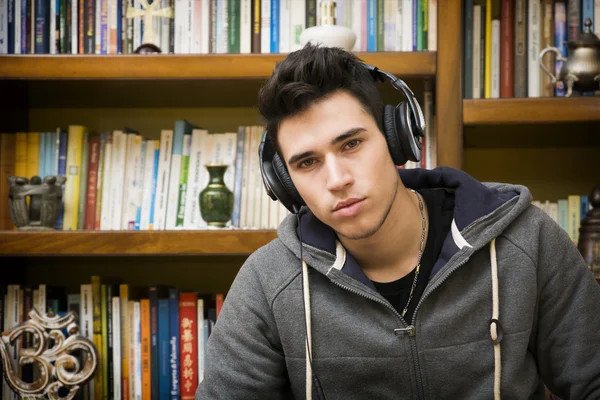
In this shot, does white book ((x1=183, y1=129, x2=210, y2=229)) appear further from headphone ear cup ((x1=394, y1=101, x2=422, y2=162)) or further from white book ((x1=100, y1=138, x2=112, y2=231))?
headphone ear cup ((x1=394, y1=101, x2=422, y2=162))

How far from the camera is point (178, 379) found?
75.5 inches

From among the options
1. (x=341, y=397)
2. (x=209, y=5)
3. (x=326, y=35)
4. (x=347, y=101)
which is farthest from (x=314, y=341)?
(x=209, y=5)

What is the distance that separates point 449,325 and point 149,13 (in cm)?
120

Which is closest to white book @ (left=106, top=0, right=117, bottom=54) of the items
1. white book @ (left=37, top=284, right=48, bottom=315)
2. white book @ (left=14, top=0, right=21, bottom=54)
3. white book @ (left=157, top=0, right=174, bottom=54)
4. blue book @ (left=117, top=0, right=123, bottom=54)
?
blue book @ (left=117, top=0, right=123, bottom=54)

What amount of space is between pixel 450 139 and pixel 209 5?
2.48 feet

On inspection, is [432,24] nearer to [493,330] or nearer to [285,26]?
[285,26]

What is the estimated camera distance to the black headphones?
50.4 inches

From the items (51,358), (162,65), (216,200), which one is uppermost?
(162,65)

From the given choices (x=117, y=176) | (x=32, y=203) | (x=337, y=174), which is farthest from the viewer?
(x=117, y=176)

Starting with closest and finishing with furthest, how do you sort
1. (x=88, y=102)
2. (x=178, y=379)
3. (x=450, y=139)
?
(x=450, y=139)
(x=178, y=379)
(x=88, y=102)

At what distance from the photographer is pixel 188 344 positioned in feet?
6.36

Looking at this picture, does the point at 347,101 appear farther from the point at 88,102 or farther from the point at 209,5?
the point at 88,102

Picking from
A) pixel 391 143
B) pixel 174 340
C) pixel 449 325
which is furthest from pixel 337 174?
pixel 174 340

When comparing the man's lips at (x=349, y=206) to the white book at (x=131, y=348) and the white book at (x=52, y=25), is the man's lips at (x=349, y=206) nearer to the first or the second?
the white book at (x=131, y=348)
